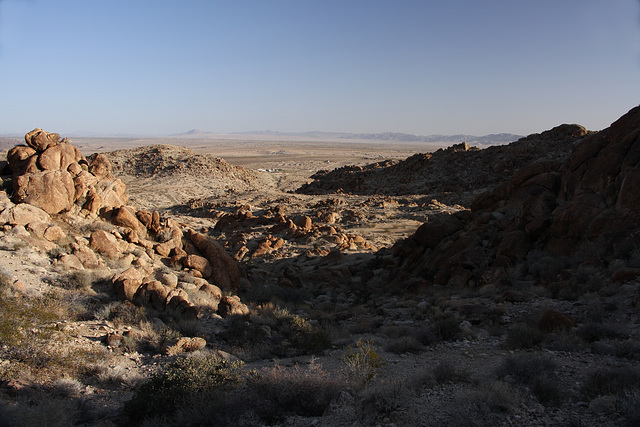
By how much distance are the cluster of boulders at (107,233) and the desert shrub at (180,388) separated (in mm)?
3270

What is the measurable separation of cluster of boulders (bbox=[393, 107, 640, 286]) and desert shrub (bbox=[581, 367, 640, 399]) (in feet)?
17.0

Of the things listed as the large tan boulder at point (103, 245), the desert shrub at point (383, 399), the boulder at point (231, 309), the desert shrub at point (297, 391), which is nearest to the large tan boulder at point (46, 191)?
the large tan boulder at point (103, 245)

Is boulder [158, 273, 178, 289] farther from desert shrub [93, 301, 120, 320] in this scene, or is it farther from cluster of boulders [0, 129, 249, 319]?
desert shrub [93, 301, 120, 320]

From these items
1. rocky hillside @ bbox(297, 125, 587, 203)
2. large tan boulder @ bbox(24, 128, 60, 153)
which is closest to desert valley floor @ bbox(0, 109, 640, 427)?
large tan boulder @ bbox(24, 128, 60, 153)

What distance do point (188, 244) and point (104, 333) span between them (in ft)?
18.2

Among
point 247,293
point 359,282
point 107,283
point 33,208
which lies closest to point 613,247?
point 359,282

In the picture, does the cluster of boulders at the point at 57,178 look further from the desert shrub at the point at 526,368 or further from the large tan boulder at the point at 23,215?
the desert shrub at the point at 526,368

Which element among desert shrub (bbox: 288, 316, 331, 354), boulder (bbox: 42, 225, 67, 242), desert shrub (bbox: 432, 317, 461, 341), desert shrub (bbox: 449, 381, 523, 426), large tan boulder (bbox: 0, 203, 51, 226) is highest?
Answer: large tan boulder (bbox: 0, 203, 51, 226)

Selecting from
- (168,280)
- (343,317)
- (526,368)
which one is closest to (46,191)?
(168,280)

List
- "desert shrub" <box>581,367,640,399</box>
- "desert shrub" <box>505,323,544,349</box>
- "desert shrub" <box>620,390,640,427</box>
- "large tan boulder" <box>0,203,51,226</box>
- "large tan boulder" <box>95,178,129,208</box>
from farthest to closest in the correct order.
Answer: "large tan boulder" <box>95,178,129,208</box>
"large tan boulder" <box>0,203,51,226</box>
"desert shrub" <box>505,323,544,349</box>
"desert shrub" <box>581,367,640,399</box>
"desert shrub" <box>620,390,640,427</box>

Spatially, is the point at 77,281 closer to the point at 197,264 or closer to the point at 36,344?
the point at 36,344

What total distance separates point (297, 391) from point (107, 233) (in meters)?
7.67

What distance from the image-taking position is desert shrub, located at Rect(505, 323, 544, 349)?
6.82 meters

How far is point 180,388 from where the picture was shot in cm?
503
